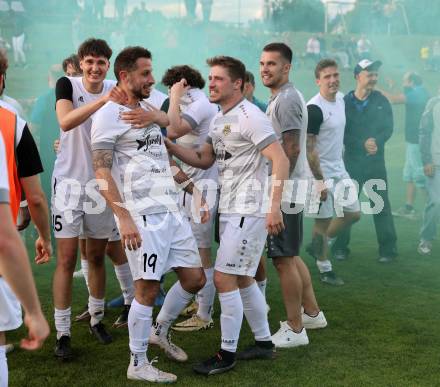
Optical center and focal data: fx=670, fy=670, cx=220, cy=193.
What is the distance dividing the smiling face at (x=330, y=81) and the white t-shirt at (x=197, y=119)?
1.78 m

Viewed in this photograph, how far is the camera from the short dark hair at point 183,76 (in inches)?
204

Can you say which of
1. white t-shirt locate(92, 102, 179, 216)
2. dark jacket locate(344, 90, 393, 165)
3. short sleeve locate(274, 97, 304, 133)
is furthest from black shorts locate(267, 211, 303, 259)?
dark jacket locate(344, 90, 393, 165)

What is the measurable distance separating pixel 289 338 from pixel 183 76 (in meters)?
2.13

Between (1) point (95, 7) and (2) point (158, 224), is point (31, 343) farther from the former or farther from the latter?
(1) point (95, 7)

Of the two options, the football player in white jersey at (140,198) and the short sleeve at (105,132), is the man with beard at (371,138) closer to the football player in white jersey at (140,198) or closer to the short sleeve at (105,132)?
the football player in white jersey at (140,198)

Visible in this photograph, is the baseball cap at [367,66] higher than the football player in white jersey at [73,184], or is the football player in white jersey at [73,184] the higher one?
the baseball cap at [367,66]

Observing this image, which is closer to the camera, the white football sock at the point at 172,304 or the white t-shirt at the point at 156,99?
the white football sock at the point at 172,304

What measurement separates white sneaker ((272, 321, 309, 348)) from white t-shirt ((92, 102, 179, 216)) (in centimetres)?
131

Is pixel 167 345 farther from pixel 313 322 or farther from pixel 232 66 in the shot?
pixel 232 66

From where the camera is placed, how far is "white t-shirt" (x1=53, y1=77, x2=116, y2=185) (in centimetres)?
464

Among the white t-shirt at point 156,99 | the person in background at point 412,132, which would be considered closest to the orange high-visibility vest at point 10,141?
the white t-shirt at point 156,99

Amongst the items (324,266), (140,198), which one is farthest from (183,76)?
(324,266)

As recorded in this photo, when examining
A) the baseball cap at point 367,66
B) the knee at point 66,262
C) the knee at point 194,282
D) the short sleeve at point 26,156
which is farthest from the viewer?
the baseball cap at point 367,66

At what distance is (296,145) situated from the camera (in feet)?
15.1
